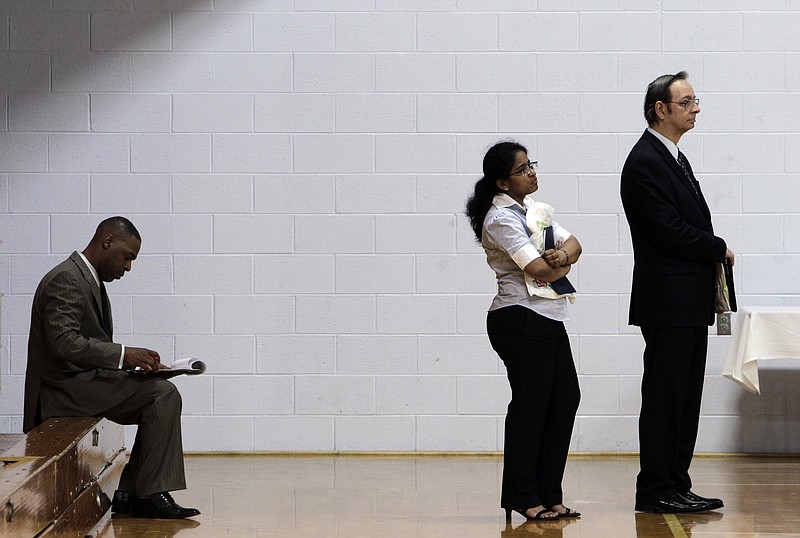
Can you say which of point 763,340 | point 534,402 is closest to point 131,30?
point 534,402

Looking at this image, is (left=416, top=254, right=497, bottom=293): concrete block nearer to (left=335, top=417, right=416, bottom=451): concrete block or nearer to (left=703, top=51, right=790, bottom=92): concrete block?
(left=335, top=417, right=416, bottom=451): concrete block

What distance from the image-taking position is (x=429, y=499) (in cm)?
442

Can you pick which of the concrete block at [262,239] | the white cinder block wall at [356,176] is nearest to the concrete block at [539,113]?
the white cinder block wall at [356,176]

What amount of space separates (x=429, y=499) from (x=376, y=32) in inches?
93.7

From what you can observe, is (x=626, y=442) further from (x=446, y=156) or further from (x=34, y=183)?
(x=34, y=183)

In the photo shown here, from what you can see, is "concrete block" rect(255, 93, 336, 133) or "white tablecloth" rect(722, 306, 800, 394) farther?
"concrete block" rect(255, 93, 336, 133)

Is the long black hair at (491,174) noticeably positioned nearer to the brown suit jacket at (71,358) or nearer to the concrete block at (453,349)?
the brown suit jacket at (71,358)

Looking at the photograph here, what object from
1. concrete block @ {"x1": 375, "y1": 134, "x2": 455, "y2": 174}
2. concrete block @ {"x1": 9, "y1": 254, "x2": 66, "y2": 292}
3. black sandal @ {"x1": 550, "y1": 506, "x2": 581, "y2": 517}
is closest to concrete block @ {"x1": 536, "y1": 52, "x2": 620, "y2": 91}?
concrete block @ {"x1": 375, "y1": 134, "x2": 455, "y2": 174}

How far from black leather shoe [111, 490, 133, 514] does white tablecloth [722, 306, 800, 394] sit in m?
2.64

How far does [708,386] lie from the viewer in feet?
18.3

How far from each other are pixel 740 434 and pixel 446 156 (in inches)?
78.6

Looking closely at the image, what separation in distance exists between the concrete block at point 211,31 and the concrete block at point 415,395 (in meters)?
1.81

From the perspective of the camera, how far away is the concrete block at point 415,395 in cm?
557

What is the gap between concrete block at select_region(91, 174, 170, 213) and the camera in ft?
18.2
